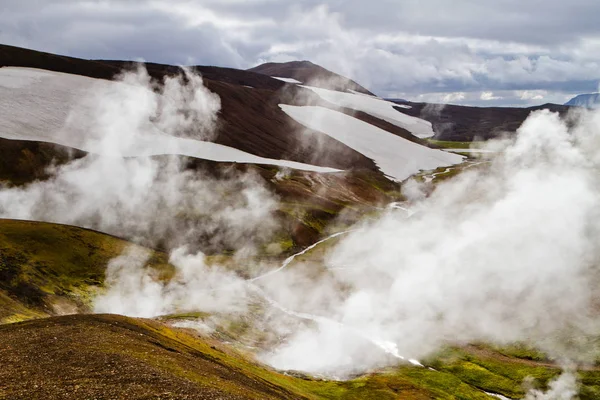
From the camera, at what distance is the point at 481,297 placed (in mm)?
127188

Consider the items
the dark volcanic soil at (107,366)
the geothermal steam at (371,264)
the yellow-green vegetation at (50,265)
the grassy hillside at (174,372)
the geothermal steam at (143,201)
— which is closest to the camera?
the dark volcanic soil at (107,366)

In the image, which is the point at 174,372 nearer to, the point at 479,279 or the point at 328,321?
the point at 328,321

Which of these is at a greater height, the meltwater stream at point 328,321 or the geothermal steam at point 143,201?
the geothermal steam at point 143,201

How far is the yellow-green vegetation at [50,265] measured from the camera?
92688 millimetres

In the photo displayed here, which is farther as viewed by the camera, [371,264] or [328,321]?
[371,264]

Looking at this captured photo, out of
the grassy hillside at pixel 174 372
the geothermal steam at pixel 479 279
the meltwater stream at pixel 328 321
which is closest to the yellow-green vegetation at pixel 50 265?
the grassy hillside at pixel 174 372

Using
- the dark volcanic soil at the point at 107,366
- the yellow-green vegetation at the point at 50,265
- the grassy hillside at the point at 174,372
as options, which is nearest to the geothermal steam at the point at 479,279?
the grassy hillside at the point at 174,372

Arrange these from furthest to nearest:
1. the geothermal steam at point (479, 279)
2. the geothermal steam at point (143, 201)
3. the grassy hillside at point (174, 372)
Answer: the geothermal steam at point (143, 201)
the geothermal steam at point (479, 279)
the grassy hillside at point (174, 372)

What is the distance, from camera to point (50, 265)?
4508 inches

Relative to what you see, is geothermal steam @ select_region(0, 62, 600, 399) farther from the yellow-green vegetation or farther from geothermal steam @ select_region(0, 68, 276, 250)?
the yellow-green vegetation

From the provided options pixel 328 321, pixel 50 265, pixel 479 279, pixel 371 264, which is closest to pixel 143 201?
pixel 50 265

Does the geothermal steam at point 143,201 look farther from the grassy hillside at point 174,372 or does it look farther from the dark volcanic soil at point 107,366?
the dark volcanic soil at point 107,366

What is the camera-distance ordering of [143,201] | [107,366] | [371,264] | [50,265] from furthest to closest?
1. [143,201]
2. [371,264]
3. [50,265]
4. [107,366]

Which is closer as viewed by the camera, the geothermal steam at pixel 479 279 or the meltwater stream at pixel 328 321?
the meltwater stream at pixel 328 321
